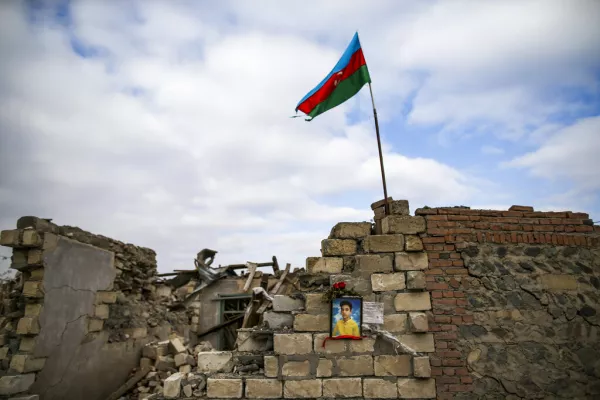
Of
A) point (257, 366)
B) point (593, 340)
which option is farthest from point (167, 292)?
point (593, 340)

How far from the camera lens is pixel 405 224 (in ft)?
14.9

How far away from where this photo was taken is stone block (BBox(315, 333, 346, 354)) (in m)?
4.29

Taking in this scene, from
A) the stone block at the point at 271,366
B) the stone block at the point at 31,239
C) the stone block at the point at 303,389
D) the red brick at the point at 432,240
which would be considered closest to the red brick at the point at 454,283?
the red brick at the point at 432,240

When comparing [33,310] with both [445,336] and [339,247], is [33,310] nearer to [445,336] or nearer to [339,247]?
[339,247]

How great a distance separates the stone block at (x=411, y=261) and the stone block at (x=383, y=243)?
0.13 meters

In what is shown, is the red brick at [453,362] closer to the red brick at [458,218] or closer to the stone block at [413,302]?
the stone block at [413,302]

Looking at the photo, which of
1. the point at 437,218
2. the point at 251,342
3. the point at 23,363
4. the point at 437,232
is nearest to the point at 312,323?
the point at 251,342

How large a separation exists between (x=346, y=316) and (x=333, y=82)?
10.9 feet

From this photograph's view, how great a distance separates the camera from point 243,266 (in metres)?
13.3

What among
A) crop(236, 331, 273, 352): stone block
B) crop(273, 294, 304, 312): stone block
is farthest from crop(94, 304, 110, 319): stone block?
crop(273, 294, 304, 312): stone block

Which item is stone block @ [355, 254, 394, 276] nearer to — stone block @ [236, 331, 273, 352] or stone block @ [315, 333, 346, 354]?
stone block @ [315, 333, 346, 354]

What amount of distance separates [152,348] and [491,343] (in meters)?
7.62

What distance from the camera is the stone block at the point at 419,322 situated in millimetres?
4203

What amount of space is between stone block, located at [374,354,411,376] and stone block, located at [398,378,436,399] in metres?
0.10
